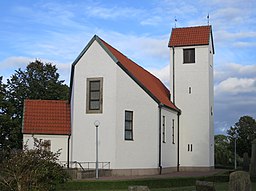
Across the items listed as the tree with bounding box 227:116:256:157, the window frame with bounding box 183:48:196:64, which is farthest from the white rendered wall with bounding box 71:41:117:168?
the tree with bounding box 227:116:256:157

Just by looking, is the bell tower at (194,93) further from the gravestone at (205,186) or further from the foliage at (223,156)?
the gravestone at (205,186)

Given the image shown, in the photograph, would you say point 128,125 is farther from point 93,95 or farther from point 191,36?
point 191,36

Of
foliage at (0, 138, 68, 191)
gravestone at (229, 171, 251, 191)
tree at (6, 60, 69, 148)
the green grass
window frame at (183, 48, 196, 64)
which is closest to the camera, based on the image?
gravestone at (229, 171, 251, 191)

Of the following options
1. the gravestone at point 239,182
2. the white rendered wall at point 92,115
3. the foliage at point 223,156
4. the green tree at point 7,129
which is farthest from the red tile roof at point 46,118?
the foliage at point 223,156

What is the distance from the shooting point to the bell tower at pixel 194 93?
3759 cm

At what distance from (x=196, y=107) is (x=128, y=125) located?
9.55 m

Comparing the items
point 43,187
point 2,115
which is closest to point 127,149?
point 43,187

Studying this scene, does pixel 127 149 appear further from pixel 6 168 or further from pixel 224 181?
pixel 6 168

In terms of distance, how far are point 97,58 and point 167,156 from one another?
1007 cm

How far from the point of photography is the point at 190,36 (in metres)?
39.6

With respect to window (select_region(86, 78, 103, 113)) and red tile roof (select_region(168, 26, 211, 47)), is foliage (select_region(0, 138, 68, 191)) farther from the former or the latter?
red tile roof (select_region(168, 26, 211, 47))

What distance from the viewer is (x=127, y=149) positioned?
99.6 ft

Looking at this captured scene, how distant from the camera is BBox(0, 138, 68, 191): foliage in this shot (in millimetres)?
14186

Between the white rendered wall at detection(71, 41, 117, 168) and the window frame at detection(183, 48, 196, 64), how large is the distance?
10617mm
